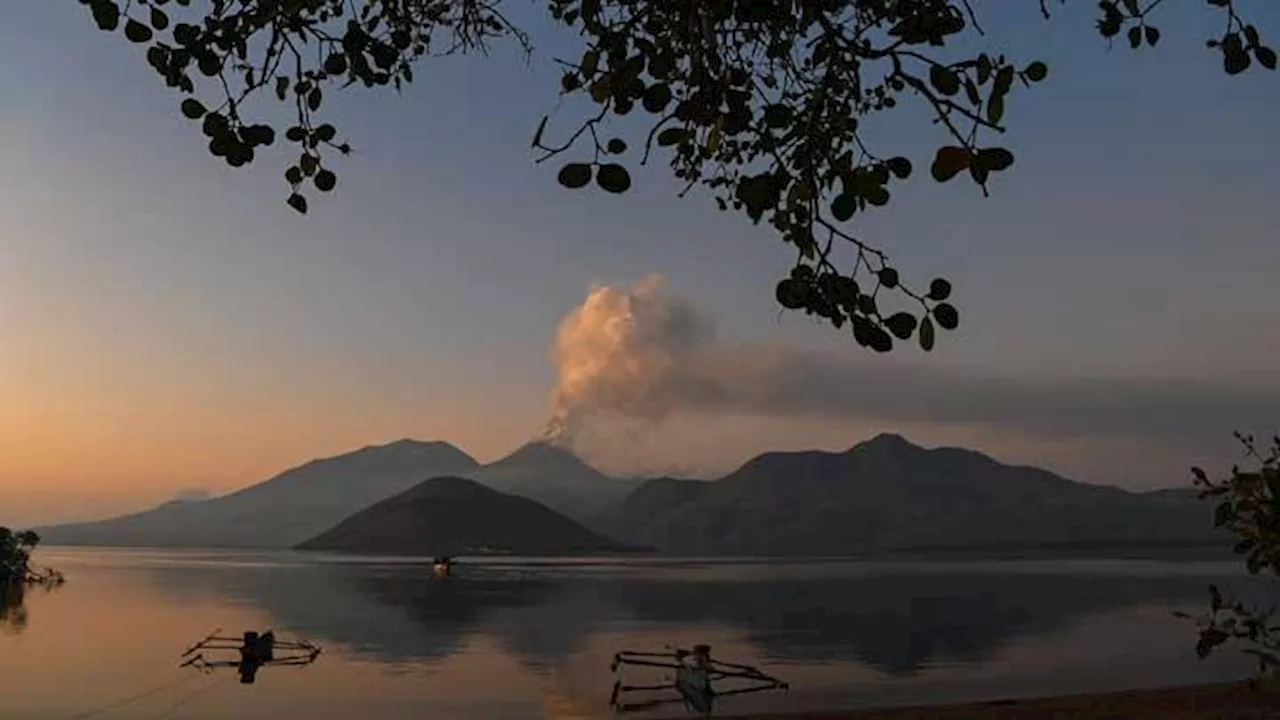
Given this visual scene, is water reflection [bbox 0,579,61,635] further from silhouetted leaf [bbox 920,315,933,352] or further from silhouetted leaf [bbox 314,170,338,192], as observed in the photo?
silhouetted leaf [bbox 920,315,933,352]

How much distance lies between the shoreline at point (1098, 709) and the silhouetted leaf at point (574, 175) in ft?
101

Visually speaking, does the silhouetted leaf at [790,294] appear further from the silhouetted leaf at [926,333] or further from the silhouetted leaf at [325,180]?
the silhouetted leaf at [325,180]

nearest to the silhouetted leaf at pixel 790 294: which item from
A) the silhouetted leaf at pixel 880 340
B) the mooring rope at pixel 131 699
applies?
the silhouetted leaf at pixel 880 340

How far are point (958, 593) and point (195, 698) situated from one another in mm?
115380

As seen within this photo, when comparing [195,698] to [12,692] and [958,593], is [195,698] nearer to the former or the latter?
[12,692]

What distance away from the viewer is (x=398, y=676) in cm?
5391

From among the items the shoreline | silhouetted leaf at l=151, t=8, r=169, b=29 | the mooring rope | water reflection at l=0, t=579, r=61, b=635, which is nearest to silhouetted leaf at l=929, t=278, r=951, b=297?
silhouetted leaf at l=151, t=8, r=169, b=29

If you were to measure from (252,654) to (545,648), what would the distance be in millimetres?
19001

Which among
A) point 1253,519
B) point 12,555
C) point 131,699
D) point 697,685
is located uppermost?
point 12,555

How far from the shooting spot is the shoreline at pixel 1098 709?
109ft

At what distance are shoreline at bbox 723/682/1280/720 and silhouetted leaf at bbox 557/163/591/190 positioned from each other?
101 ft

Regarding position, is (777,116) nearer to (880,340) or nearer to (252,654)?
(880,340)

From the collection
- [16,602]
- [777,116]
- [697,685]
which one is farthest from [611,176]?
[16,602]

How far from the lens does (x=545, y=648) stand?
68.1m
